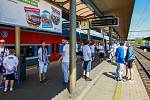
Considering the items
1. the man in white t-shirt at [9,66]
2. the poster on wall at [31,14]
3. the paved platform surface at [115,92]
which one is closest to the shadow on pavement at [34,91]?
the man in white t-shirt at [9,66]

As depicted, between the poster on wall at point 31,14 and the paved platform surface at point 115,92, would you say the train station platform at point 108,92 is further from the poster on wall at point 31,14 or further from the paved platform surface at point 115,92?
the poster on wall at point 31,14

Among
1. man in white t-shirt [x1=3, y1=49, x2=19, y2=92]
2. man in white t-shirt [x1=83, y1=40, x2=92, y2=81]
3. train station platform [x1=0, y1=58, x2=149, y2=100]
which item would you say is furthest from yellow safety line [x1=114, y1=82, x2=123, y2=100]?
man in white t-shirt [x1=3, y1=49, x2=19, y2=92]

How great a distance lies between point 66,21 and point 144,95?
14.6 m

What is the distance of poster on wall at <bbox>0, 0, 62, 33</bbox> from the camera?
8998mm

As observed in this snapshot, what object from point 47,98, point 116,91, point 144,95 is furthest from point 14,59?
point 144,95

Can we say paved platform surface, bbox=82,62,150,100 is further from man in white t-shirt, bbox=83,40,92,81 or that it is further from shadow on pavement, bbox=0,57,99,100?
shadow on pavement, bbox=0,57,99,100

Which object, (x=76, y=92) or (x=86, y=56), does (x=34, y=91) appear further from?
(x=86, y=56)

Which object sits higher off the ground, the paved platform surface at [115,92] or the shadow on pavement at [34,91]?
the shadow on pavement at [34,91]

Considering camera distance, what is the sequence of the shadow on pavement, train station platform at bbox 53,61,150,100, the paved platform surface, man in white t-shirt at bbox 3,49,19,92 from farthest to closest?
1. man in white t-shirt at bbox 3,49,19,92
2. the paved platform surface
3. train station platform at bbox 53,61,150,100
4. the shadow on pavement

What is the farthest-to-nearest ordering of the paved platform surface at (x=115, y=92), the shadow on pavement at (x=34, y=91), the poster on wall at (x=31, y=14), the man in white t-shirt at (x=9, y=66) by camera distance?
the man in white t-shirt at (x=9, y=66) < the paved platform surface at (x=115, y=92) < the poster on wall at (x=31, y=14) < the shadow on pavement at (x=34, y=91)

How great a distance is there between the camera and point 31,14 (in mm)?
10727

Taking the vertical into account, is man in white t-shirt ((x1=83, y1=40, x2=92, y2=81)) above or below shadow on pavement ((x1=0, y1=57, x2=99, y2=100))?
above

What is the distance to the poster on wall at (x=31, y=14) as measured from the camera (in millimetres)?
8998

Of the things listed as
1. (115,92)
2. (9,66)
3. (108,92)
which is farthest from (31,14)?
(115,92)
